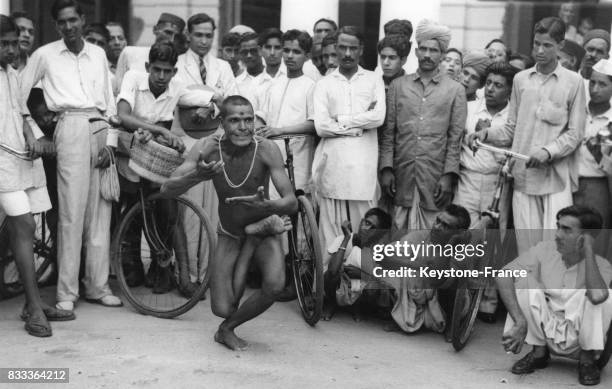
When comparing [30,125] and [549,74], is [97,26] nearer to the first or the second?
[30,125]

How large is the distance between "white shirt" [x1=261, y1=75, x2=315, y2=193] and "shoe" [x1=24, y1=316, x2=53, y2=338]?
2219 millimetres

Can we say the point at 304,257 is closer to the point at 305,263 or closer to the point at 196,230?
the point at 305,263

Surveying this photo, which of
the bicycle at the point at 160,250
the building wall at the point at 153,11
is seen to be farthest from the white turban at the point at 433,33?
the building wall at the point at 153,11

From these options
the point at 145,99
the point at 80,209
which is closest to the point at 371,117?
the point at 145,99

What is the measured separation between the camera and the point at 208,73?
733cm

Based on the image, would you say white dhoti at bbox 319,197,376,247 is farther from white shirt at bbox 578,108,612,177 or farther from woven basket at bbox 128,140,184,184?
white shirt at bbox 578,108,612,177

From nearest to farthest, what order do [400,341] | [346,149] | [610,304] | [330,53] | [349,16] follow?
[610,304]
[400,341]
[346,149]
[330,53]
[349,16]

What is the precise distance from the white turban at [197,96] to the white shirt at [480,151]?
1919 mm

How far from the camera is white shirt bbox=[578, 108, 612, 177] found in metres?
6.61

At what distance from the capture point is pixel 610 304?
5.49 meters

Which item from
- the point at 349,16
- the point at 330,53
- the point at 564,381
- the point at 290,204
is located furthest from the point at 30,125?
the point at 349,16

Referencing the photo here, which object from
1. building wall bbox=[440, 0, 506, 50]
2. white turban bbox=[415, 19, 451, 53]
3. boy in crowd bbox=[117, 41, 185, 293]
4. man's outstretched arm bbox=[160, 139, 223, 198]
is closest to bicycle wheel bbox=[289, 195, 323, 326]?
man's outstretched arm bbox=[160, 139, 223, 198]

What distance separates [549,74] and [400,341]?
213 centimetres
